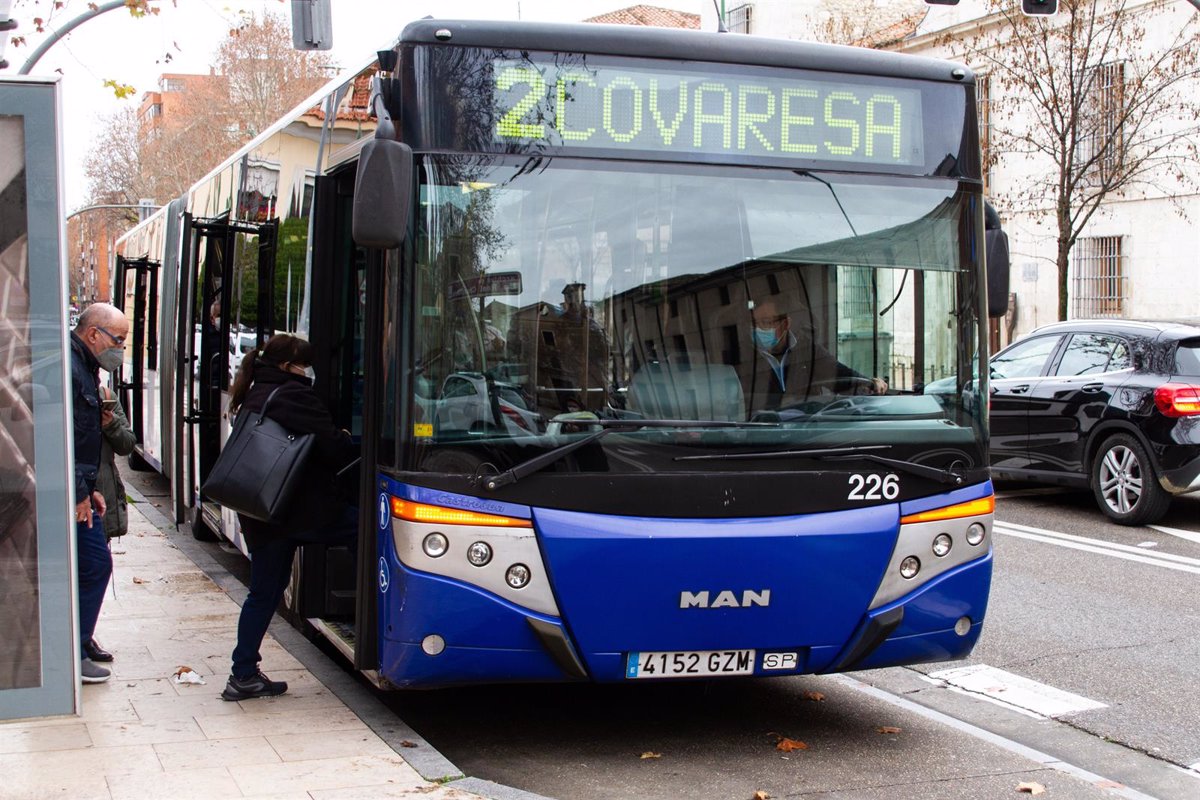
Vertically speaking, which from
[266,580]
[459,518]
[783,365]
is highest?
[783,365]

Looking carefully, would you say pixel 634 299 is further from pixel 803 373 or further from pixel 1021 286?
pixel 1021 286

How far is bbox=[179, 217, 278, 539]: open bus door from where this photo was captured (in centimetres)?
894

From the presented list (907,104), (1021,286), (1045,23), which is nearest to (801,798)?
(907,104)

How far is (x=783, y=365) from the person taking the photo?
5.92m

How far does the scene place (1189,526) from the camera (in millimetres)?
12734

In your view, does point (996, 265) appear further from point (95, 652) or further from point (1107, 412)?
point (1107, 412)

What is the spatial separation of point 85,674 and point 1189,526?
948cm

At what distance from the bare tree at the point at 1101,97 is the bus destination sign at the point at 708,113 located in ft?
60.7

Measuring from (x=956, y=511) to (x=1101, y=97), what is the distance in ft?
75.1

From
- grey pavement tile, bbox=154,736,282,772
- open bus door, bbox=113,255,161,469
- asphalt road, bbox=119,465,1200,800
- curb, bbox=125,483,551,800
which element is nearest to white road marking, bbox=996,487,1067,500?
asphalt road, bbox=119,465,1200,800

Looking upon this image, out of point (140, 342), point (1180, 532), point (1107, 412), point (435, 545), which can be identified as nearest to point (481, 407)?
point (435, 545)

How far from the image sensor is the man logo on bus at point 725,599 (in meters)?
5.75

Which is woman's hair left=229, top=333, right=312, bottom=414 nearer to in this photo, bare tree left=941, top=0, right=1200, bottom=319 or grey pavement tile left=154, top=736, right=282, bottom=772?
grey pavement tile left=154, top=736, right=282, bottom=772

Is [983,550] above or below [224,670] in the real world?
above
